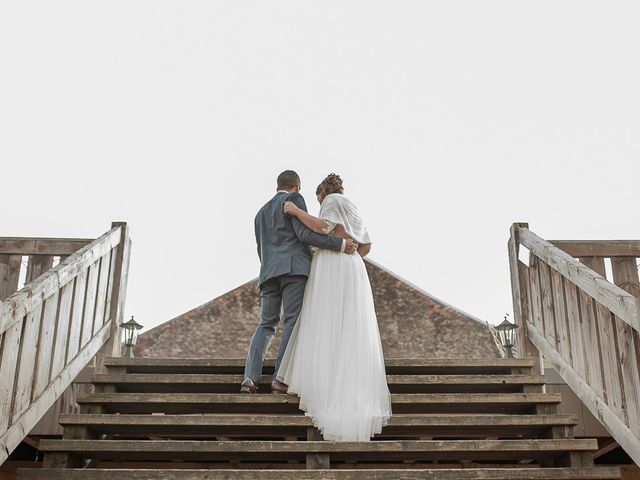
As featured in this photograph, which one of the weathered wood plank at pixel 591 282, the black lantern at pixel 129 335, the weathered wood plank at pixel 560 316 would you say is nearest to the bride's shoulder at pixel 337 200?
the weathered wood plank at pixel 591 282

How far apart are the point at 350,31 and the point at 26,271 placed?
8.97 m

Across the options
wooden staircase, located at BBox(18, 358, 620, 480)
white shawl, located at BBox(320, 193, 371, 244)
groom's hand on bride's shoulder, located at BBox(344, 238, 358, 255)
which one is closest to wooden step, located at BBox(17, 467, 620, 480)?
wooden staircase, located at BBox(18, 358, 620, 480)

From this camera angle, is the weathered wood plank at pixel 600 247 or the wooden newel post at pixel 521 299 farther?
the wooden newel post at pixel 521 299

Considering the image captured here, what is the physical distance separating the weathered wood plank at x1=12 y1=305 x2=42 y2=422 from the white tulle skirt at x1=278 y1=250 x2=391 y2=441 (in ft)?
4.86

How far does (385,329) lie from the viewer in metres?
18.7

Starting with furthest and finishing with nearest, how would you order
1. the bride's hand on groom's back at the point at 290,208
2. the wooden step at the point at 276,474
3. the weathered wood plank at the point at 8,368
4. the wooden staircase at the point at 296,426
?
the bride's hand on groom's back at the point at 290,208
the wooden staircase at the point at 296,426
the wooden step at the point at 276,474
the weathered wood plank at the point at 8,368

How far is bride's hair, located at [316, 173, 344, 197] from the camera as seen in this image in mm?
5469

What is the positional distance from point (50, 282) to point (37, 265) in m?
1.31

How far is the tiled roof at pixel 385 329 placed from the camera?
1839 cm

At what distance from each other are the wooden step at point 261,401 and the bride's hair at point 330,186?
155 centimetres

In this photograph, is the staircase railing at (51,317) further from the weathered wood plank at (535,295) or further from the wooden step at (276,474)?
the weathered wood plank at (535,295)

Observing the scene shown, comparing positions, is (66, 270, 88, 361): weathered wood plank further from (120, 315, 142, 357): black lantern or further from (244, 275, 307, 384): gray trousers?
(120, 315, 142, 357): black lantern

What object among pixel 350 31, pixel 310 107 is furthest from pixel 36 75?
pixel 310 107

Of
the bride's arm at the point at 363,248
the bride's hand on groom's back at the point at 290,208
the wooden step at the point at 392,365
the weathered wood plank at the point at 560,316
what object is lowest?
the wooden step at the point at 392,365
